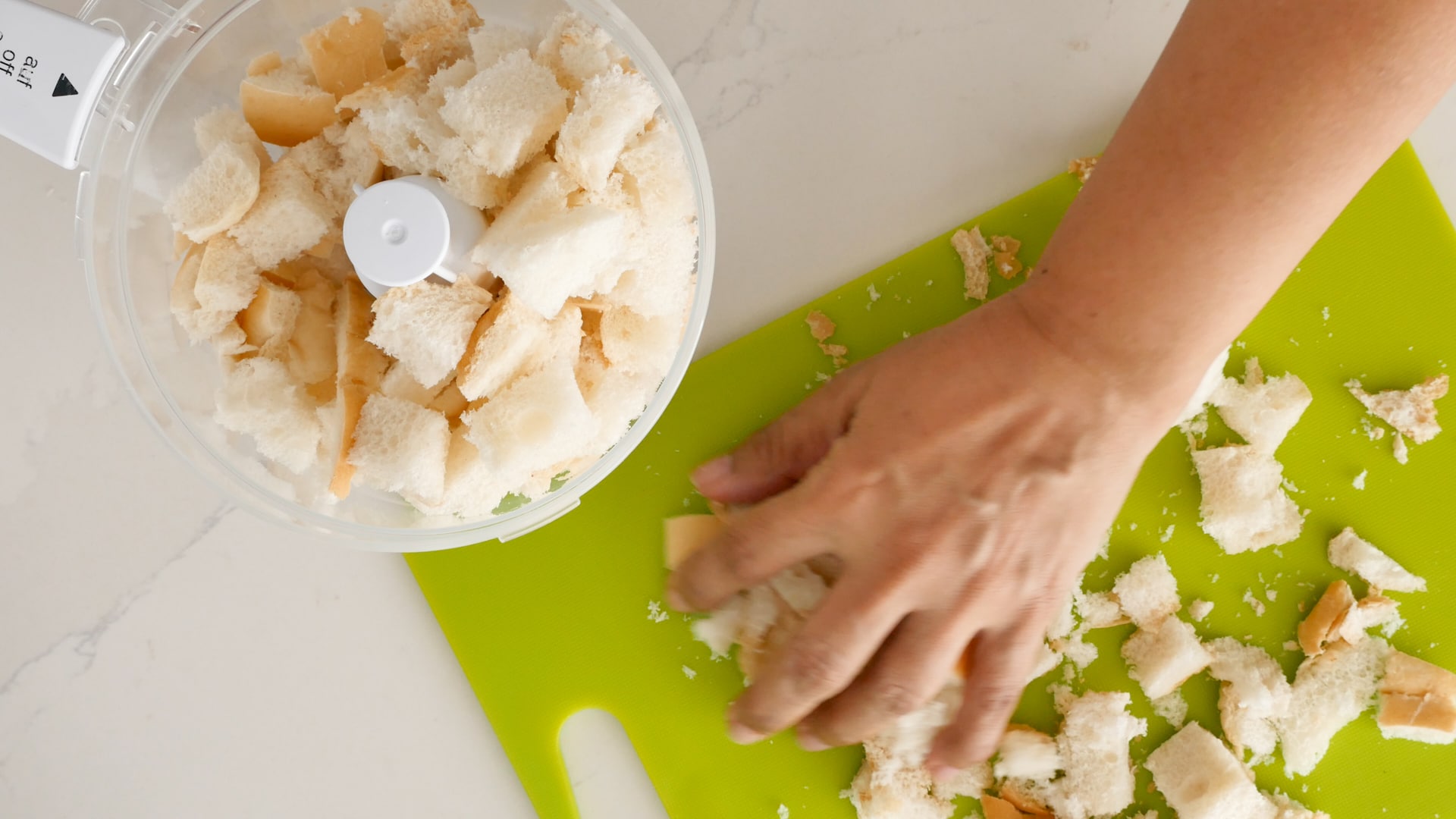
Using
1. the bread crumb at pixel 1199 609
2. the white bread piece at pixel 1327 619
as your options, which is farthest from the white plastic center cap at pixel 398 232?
the white bread piece at pixel 1327 619

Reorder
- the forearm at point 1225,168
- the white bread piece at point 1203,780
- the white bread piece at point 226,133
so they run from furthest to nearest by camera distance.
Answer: the white bread piece at point 1203,780
the white bread piece at point 226,133
the forearm at point 1225,168

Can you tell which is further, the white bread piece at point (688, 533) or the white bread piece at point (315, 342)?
the white bread piece at point (688, 533)

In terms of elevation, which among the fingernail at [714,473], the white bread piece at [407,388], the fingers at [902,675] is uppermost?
the white bread piece at [407,388]

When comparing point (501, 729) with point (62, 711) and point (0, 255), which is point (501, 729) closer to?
point (62, 711)

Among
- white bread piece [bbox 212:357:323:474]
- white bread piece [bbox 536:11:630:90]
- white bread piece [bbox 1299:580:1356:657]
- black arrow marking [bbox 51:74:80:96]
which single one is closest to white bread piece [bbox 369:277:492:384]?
white bread piece [bbox 212:357:323:474]

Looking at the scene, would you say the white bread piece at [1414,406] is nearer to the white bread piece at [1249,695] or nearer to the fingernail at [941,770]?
the white bread piece at [1249,695]

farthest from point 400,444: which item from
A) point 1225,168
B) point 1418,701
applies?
point 1418,701

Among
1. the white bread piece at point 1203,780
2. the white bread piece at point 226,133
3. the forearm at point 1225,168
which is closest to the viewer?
the forearm at point 1225,168
